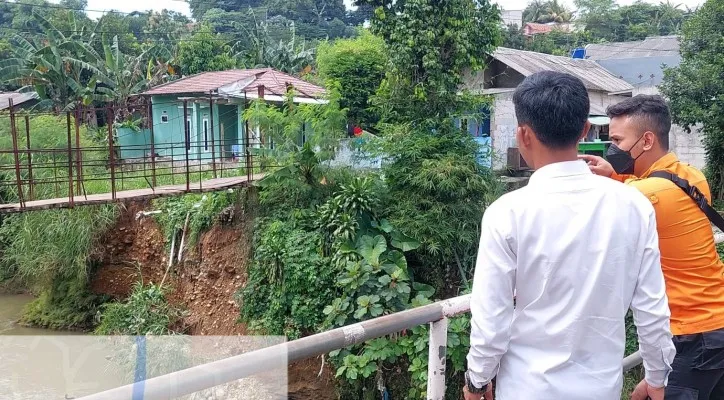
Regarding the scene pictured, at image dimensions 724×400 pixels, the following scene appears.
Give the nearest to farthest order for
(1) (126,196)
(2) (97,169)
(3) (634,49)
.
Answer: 1. (1) (126,196)
2. (2) (97,169)
3. (3) (634,49)

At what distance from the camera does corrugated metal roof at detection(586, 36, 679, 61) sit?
2114 centimetres

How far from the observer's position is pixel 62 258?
11141 millimetres

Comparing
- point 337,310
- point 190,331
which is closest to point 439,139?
point 337,310

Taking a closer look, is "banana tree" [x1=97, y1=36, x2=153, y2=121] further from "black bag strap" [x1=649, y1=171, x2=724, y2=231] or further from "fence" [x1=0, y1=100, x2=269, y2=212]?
"black bag strap" [x1=649, y1=171, x2=724, y2=231]

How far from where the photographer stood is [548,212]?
4.62 feet

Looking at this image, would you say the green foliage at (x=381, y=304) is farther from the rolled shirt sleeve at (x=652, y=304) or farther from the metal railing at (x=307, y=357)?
the rolled shirt sleeve at (x=652, y=304)

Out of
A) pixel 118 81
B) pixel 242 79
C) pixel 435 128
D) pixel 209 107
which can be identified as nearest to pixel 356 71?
pixel 242 79

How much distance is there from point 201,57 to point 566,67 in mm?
13009

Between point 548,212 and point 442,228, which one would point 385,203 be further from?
point 548,212

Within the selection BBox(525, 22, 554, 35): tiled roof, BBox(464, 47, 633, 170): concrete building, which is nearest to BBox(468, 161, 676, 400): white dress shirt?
BBox(464, 47, 633, 170): concrete building

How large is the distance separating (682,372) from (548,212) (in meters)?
1.00

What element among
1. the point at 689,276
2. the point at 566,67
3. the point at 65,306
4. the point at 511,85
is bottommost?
the point at 65,306

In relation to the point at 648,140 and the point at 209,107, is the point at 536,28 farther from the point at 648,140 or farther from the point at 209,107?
the point at 648,140

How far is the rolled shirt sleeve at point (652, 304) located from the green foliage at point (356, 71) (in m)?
9.81
